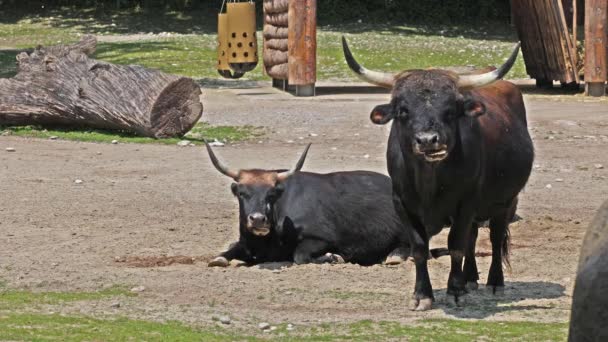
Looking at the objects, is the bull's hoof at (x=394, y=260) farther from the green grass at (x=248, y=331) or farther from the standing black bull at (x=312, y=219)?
the green grass at (x=248, y=331)

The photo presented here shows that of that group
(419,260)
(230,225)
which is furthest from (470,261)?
(230,225)

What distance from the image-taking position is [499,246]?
34.6 ft

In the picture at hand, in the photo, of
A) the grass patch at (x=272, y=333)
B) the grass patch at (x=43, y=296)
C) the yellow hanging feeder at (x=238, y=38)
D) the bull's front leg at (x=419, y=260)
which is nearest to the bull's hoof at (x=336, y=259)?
the bull's front leg at (x=419, y=260)

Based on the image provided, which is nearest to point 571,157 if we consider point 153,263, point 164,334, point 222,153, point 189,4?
point 222,153

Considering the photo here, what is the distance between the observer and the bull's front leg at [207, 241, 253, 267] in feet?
37.4

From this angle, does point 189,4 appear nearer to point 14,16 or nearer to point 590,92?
point 14,16

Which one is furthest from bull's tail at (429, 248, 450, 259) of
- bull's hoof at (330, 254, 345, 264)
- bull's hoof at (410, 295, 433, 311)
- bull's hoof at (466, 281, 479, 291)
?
bull's hoof at (410, 295, 433, 311)

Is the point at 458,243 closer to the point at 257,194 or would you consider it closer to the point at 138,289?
the point at 138,289

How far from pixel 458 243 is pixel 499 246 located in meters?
0.92

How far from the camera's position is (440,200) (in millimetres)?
9633

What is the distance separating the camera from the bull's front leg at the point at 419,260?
31.5ft

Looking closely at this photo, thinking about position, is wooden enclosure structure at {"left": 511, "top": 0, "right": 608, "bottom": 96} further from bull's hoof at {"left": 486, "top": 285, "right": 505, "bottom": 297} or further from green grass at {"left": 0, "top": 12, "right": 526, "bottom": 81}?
bull's hoof at {"left": 486, "top": 285, "right": 505, "bottom": 297}

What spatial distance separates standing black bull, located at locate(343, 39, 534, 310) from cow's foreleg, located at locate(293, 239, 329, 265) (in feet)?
5.82

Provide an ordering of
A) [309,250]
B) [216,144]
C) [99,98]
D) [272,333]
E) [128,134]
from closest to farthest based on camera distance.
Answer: [272,333], [309,250], [216,144], [99,98], [128,134]
